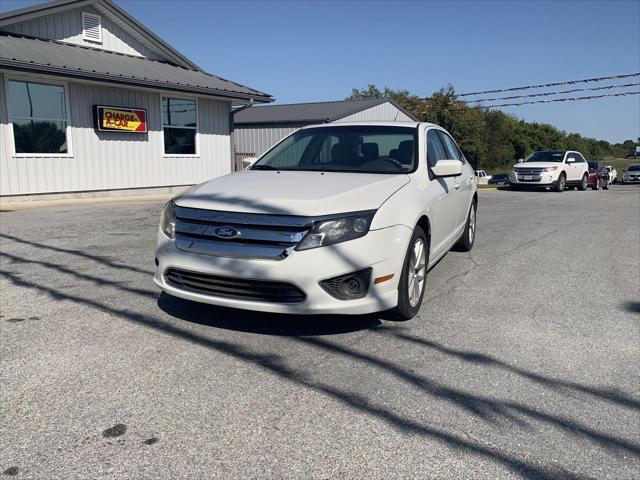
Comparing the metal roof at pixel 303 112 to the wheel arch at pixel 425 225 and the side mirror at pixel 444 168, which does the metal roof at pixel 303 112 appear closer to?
the side mirror at pixel 444 168

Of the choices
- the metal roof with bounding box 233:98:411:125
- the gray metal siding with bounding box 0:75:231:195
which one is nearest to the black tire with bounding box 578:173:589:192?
the metal roof with bounding box 233:98:411:125

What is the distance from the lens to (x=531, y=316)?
481cm

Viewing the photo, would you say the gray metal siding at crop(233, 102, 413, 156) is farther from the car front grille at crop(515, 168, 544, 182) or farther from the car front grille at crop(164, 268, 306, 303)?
the car front grille at crop(164, 268, 306, 303)

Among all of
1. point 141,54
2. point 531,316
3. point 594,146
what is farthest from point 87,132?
point 594,146

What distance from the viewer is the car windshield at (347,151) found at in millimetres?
5191

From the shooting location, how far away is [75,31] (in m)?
15.0

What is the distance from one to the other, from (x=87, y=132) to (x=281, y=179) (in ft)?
36.0

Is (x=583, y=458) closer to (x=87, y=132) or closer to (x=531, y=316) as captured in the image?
(x=531, y=316)

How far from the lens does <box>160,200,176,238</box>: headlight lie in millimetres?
4223

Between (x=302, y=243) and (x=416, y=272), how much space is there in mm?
1255

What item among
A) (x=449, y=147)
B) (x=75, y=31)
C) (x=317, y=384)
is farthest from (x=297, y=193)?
(x=75, y=31)

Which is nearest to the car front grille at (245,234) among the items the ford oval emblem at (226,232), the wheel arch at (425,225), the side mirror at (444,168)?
the ford oval emblem at (226,232)

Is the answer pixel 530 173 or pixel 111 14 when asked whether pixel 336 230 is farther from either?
pixel 530 173

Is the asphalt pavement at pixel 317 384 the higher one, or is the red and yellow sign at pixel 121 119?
the red and yellow sign at pixel 121 119
